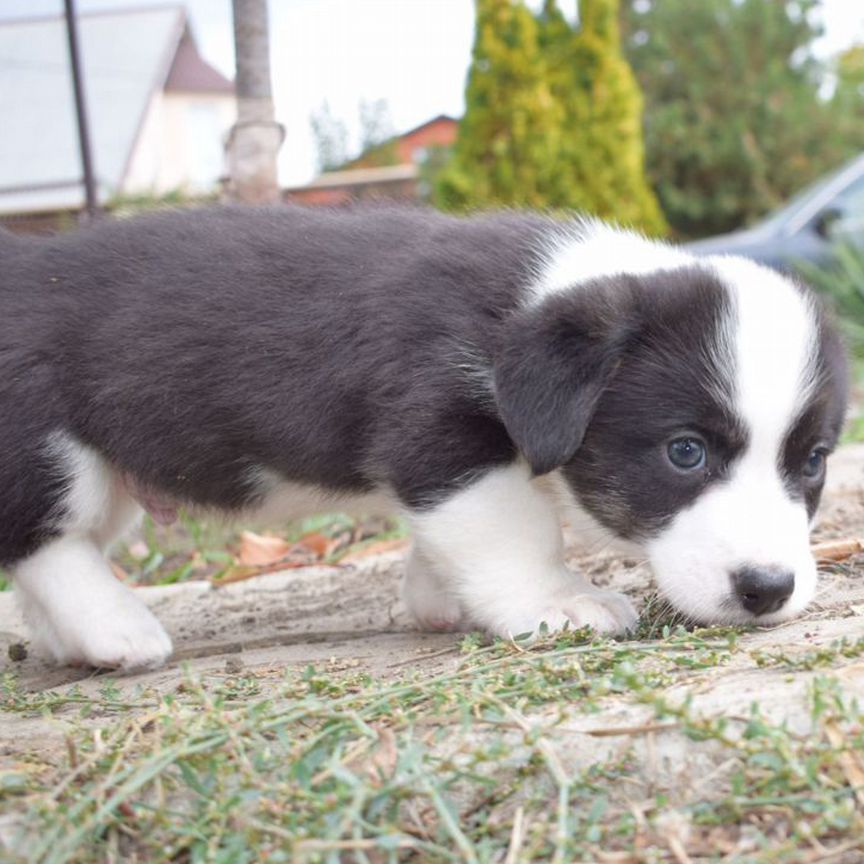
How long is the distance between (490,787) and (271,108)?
178 inches

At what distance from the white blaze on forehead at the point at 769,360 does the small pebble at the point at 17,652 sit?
8.42 feet

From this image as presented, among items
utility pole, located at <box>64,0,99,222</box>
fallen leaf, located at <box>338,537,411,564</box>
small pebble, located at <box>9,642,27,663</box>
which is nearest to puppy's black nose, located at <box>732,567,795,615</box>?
small pebble, located at <box>9,642,27,663</box>

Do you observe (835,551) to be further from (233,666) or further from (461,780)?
(461,780)

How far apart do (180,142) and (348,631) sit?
1216 cm

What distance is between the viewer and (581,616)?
127 inches

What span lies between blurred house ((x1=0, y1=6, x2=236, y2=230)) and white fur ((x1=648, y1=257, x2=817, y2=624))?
32.1ft

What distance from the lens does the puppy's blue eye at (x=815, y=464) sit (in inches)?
126

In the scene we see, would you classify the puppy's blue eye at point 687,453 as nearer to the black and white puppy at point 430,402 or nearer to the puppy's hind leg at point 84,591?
the black and white puppy at point 430,402

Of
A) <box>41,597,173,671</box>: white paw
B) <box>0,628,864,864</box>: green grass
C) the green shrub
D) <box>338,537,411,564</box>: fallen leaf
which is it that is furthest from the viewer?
the green shrub

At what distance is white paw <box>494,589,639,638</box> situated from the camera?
3.20 metres

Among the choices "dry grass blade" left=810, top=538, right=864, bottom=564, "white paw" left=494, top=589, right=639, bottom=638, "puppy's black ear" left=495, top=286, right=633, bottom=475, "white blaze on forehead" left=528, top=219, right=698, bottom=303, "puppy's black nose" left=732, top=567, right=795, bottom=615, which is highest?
"white blaze on forehead" left=528, top=219, right=698, bottom=303

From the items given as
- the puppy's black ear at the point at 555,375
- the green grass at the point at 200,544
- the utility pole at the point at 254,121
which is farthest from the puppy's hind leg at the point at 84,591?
the utility pole at the point at 254,121

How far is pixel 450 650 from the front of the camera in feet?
11.0

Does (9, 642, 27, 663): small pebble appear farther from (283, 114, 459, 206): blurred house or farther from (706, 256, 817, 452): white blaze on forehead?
(283, 114, 459, 206): blurred house
